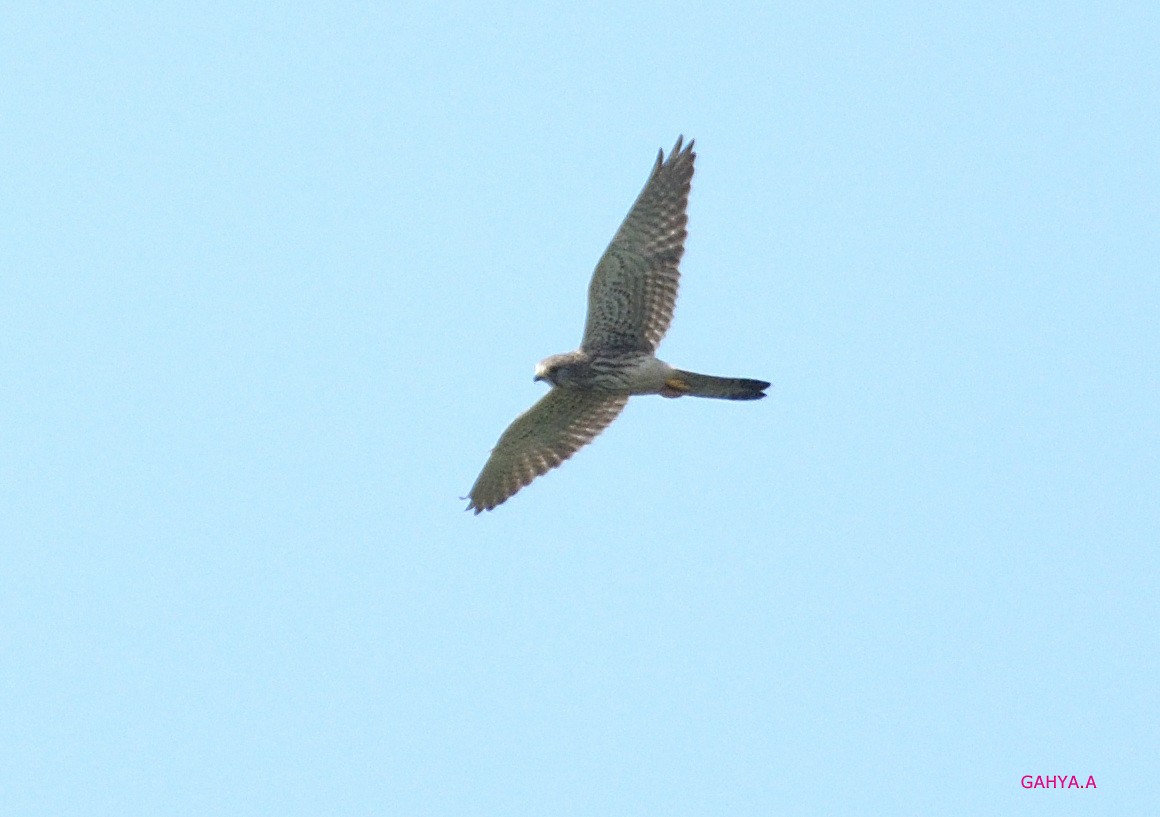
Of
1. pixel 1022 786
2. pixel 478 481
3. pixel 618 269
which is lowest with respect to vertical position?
pixel 1022 786

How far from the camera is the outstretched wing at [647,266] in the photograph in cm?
1509

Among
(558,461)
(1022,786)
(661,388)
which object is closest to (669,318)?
(661,388)

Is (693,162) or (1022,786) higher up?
(693,162)

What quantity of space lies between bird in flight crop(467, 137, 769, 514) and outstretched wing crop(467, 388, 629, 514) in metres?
0.03

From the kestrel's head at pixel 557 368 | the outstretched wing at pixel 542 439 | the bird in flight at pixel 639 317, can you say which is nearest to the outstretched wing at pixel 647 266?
the bird in flight at pixel 639 317

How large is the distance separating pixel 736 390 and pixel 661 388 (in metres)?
0.74

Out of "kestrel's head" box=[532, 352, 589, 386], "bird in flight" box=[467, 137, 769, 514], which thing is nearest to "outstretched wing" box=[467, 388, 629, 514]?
"bird in flight" box=[467, 137, 769, 514]

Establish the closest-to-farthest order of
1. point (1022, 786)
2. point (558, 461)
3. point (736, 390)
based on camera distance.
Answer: point (1022, 786) < point (736, 390) < point (558, 461)

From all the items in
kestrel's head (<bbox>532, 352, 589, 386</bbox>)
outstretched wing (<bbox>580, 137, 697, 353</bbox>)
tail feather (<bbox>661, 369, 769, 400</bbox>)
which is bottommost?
tail feather (<bbox>661, 369, 769, 400</bbox>)

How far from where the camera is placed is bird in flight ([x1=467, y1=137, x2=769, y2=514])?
15.1 meters

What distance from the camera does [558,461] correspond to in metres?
16.6

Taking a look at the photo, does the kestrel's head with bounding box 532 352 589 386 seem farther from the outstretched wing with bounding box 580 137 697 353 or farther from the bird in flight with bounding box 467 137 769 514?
the outstretched wing with bounding box 580 137 697 353

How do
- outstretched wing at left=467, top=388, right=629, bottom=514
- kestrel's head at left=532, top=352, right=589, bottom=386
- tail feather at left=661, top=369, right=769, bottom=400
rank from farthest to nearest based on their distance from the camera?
1. outstretched wing at left=467, top=388, right=629, bottom=514
2. kestrel's head at left=532, top=352, right=589, bottom=386
3. tail feather at left=661, top=369, right=769, bottom=400

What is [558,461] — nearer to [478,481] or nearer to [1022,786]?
[478,481]
